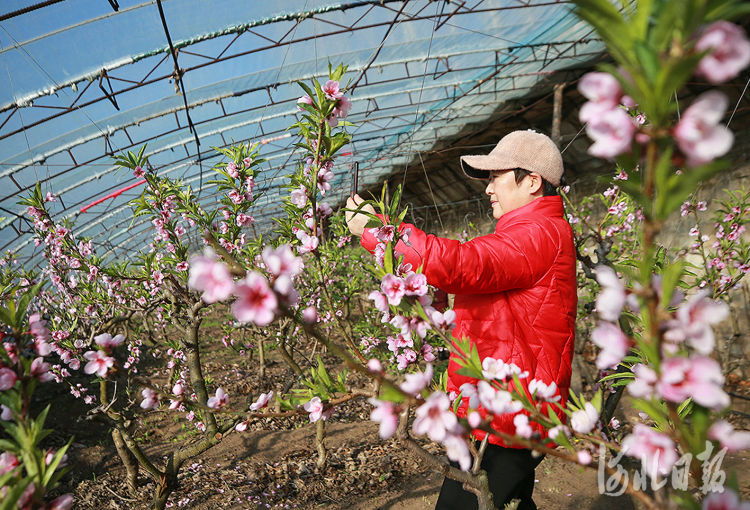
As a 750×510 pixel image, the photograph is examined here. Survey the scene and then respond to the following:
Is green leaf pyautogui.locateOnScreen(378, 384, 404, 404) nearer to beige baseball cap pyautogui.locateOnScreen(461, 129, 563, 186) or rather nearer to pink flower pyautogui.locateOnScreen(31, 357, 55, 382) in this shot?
pink flower pyautogui.locateOnScreen(31, 357, 55, 382)

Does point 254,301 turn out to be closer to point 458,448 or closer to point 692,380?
point 458,448

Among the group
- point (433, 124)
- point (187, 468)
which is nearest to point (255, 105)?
point (433, 124)

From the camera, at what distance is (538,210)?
5.27ft

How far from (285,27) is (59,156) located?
5.95m

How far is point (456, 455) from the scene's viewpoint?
72 cm

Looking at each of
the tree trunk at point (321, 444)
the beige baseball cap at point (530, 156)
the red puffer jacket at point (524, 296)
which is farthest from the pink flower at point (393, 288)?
the tree trunk at point (321, 444)

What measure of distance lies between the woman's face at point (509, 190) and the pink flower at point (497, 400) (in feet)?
3.54

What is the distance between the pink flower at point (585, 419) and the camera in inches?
33.2

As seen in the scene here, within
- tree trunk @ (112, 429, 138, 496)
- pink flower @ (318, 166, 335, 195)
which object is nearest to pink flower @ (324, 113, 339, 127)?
pink flower @ (318, 166, 335, 195)

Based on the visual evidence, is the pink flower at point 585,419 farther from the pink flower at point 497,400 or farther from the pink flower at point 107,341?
the pink flower at point 107,341

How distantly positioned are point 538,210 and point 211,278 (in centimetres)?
135

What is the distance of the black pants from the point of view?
63.2 inches

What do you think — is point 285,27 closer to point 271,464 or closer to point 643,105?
point 271,464

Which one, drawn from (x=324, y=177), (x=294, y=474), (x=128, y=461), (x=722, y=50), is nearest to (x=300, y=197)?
(x=324, y=177)
